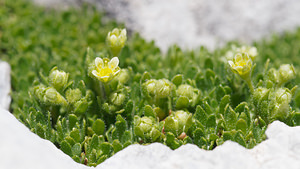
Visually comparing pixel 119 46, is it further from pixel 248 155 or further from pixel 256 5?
pixel 256 5

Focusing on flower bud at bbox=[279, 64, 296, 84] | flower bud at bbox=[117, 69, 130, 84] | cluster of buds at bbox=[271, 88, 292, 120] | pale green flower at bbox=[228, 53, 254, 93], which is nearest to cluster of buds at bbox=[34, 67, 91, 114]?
flower bud at bbox=[117, 69, 130, 84]

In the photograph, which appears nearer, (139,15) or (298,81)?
(298,81)

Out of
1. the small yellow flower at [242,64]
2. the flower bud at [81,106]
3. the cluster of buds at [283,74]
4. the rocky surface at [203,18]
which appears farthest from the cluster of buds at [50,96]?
the rocky surface at [203,18]

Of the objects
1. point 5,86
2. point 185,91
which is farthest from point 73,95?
point 185,91

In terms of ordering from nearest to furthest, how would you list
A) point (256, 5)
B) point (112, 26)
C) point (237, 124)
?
point (237, 124) → point (112, 26) → point (256, 5)

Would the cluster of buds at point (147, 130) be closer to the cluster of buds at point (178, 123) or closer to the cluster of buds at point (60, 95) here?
the cluster of buds at point (178, 123)

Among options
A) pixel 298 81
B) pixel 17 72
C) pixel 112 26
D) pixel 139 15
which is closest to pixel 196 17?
pixel 139 15

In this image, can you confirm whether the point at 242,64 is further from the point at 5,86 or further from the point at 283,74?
the point at 5,86
